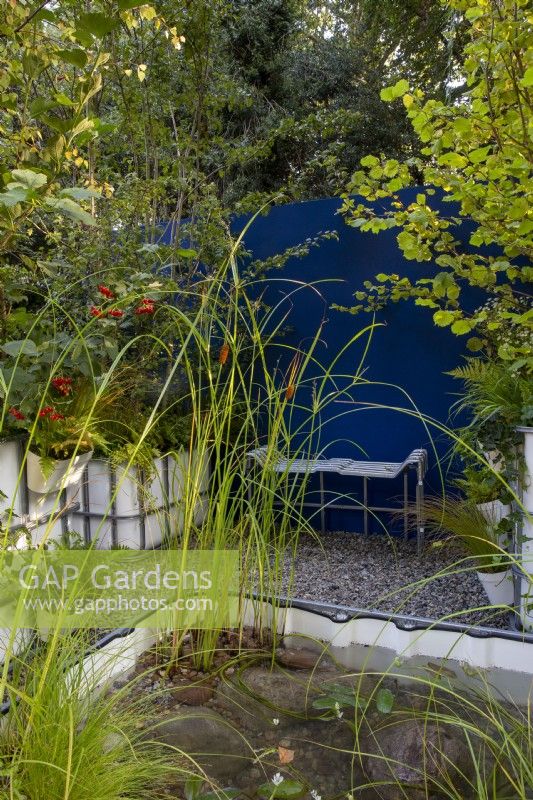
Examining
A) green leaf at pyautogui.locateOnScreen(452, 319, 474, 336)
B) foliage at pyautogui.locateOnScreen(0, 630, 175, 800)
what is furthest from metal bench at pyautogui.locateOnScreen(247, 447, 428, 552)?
foliage at pyautogui.locateOnScreen(0, 630, 175, 800)

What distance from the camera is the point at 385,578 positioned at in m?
3.05

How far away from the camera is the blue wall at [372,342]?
3.57m

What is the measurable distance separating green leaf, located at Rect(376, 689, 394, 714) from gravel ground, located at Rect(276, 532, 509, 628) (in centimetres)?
124

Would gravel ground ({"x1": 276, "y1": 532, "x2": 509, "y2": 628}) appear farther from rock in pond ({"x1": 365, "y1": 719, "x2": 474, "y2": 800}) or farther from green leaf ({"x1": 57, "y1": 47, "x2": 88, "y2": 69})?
green leaf ({"x1": 57, "y1": 47, "x2": 88, "y2": 69})

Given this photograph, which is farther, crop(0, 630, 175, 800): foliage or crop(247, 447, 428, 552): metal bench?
crop(247, 447, 428, 552): metal bench

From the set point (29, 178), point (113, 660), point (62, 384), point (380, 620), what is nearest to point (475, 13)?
point (29, 178)

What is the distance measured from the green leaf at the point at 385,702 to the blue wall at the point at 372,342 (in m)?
2.32

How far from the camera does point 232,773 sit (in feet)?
3.73

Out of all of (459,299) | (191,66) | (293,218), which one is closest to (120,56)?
(191,66)

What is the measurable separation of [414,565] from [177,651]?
6.67 feet

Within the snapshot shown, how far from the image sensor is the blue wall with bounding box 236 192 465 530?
11.7ft

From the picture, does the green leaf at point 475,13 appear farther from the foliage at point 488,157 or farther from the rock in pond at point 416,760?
the rock in pond at point 416,760

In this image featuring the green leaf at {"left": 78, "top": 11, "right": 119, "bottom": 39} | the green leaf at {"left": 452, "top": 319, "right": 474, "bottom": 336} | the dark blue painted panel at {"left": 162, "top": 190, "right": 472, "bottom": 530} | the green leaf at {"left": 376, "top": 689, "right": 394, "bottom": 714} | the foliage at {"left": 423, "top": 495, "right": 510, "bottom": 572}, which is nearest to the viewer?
the green leaf at {"left": 376, "top": 689, "right": 394, "bottom": 714}

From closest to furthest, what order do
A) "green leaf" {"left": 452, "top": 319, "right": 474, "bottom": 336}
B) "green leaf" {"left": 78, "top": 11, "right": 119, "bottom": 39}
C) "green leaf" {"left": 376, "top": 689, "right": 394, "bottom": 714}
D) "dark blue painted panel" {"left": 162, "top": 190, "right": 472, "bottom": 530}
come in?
1. "green leaf" {"left": 376, "top": 689, "right": 394, "bottom": 714}
2. "green leaf" {"left": 78, "top": 11, "right": 119, "bottom": 39}
3. "green leaf" {"left": 452, "top": 319, "right": 474, "bottom": 336}
4. "dark blue painted panel" {"left": 162, "top": 190, "right": 472, "bottom": 530}
